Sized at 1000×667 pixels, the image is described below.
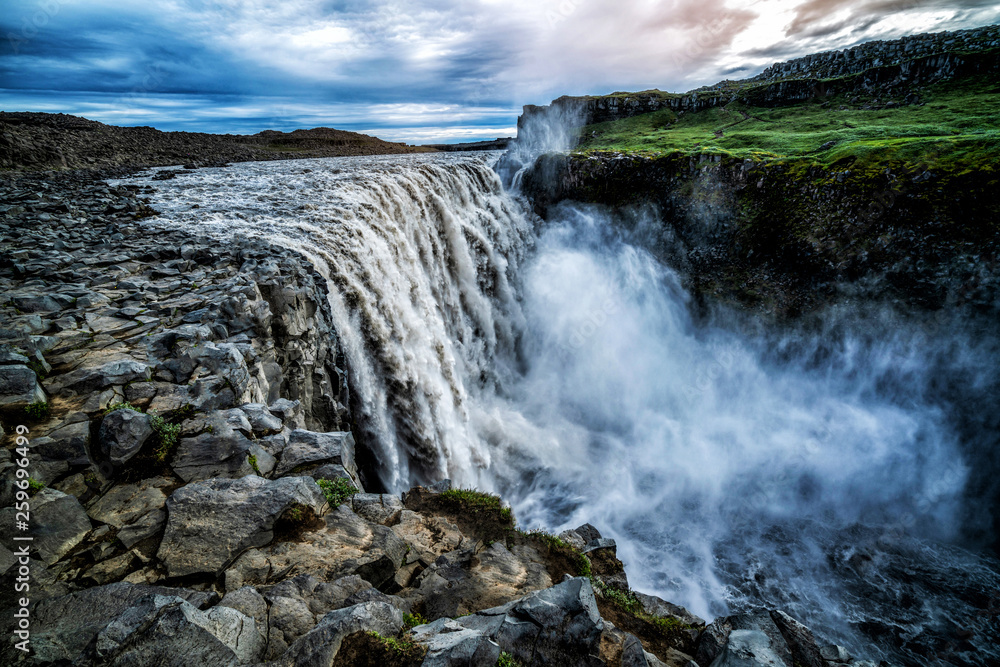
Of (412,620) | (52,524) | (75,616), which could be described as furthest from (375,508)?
(52,524)

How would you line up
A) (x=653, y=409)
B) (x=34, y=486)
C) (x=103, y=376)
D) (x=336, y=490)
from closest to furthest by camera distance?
(x=34, y=486) → (x=103, y=376) → (x=336, y=490) → (x=653, y=409)

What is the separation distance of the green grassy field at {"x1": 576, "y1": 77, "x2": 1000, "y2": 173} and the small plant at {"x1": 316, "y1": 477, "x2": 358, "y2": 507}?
29538 mm

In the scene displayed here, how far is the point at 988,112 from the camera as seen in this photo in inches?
1128

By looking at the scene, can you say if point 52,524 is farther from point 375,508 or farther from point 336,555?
point 375,508

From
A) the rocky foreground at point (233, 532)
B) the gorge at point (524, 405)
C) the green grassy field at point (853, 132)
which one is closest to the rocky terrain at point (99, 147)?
the gorge at point (524, 405)

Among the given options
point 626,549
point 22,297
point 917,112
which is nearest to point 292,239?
point 22,297

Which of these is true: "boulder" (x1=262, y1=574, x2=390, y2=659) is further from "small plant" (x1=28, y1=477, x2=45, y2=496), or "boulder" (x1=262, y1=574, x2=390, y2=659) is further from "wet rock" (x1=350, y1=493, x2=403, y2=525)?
"small plant" (x1=28, y1=477, x2=45, y2=496)

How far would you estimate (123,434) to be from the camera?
5.46 meters

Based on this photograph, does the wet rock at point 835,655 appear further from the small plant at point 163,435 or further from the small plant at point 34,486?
the small plant at point 34,486

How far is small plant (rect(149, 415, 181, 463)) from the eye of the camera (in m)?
5.63

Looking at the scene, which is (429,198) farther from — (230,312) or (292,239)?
(230,312)

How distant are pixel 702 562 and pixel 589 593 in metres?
10.7

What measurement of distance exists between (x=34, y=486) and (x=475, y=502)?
594cm

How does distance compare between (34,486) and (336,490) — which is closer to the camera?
(34,486)
